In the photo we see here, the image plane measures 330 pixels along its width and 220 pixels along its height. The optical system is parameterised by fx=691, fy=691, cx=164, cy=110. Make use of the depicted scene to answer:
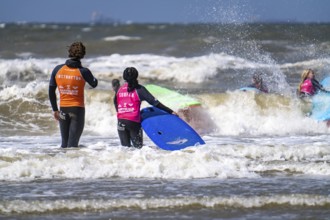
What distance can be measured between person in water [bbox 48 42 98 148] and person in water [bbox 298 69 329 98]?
6064mm

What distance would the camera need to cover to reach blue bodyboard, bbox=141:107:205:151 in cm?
862

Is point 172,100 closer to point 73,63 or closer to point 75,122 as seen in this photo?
point 75,122

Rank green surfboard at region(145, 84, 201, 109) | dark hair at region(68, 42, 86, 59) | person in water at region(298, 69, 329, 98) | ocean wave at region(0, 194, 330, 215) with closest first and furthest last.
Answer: ocean wave at region(0, 194, 330, 215), dark hair at region(68, 42, 86, 59), green surfboard at region(145, 84, 201, 109), person in water at region(298, 69, 329, 98)

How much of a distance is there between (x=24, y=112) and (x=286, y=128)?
5.13 meters

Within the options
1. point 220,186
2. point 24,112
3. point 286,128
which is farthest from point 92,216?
point 24,112

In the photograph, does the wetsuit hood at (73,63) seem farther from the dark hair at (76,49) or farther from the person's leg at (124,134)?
the person's leg at (124,134)

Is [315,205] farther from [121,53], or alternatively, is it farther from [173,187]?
[121,53]

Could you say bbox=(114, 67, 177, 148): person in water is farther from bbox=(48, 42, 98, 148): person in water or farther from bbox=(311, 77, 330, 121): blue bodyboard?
bbox=(311, 77, 330, 121): blue bodyboard

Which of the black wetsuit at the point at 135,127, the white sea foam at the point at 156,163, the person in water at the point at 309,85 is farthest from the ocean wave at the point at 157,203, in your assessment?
the person in water at the point at 309,85

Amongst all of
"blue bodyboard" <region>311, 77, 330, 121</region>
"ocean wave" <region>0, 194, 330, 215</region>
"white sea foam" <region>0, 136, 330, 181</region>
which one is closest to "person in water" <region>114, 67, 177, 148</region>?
"white sea foam" <region>0, 136, 330, 181</region>

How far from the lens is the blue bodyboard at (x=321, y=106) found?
39.4 feet

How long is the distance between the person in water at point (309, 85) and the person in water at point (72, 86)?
606cm

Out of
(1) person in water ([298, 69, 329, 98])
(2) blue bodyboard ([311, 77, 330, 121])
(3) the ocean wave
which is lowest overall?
(3) the ocean wave

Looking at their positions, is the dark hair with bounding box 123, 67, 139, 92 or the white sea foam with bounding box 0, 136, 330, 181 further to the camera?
the dark hair with bounding box 123, 67, 139, 92
